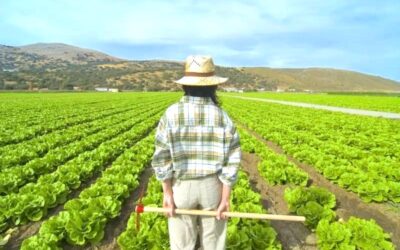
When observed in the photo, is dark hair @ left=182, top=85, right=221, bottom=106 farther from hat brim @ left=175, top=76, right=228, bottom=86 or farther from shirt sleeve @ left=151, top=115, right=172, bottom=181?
shirt sleeve @ left=151, top=115, right=172, bottom=181

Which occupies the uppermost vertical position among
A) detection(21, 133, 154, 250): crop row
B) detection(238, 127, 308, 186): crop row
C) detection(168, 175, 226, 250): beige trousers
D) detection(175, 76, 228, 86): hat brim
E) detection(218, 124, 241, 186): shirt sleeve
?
detection(175, 76, 228, 86): hat brim

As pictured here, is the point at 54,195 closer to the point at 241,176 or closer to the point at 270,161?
the point at 241,176

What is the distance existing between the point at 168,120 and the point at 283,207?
203 inches

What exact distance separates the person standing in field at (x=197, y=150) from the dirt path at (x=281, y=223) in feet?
9.90

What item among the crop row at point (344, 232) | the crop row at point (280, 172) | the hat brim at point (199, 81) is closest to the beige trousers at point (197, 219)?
the hat brim at point (199, 81)

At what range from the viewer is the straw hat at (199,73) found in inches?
129

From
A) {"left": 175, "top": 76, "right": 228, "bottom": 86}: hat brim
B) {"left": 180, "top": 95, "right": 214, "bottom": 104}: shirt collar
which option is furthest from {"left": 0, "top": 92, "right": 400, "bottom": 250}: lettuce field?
{"left": 175, "top": 76, "right": 228, "bottom": 86}: hat brim

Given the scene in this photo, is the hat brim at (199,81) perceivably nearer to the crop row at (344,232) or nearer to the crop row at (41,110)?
the crop row at (344,232)

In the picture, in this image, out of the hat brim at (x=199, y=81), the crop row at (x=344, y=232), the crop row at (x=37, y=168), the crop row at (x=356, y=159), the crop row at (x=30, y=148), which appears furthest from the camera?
the crop row at (x=30, y=148)

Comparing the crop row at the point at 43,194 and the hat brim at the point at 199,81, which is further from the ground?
the hat brim at the point at 199,81

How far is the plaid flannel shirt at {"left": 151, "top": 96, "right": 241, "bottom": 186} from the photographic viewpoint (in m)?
3.30

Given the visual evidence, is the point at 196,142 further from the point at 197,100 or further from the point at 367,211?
the point at 367,211

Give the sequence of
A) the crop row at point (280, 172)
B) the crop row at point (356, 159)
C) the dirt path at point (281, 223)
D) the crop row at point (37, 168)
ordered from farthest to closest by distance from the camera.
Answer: the crop row at point (280, 172)
the crop row at point (37, 168)
the crop row at point (356, 159)
the dirt path at point (281, 223)

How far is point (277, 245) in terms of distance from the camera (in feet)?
17.3
